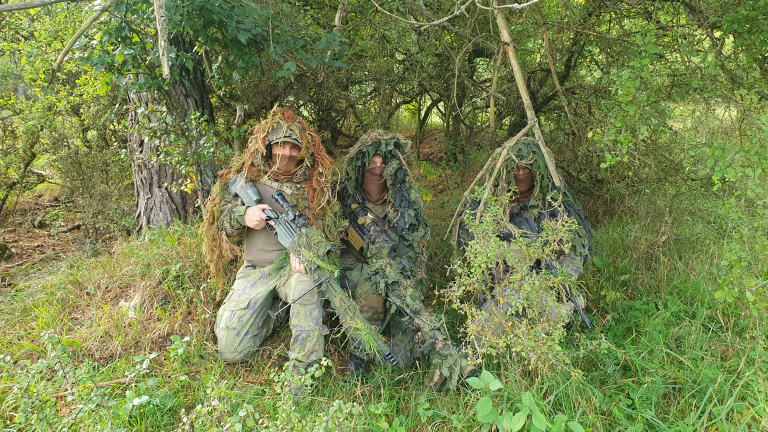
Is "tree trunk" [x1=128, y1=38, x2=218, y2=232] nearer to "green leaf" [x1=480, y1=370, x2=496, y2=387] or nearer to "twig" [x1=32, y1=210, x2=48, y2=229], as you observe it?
"twig" [x1=32, y1=210, x2=48, y2=229]

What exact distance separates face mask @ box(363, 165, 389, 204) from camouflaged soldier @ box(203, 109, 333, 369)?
39 cm

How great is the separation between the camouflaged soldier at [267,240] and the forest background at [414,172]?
0.26 metres

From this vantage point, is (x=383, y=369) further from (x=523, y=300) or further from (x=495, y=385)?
(x=523, y=300)

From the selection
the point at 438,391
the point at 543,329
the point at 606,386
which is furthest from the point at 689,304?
the point at 438,391

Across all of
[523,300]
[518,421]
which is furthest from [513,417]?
[523,300]

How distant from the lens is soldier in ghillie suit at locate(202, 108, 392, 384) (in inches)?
116

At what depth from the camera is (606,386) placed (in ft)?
9.02

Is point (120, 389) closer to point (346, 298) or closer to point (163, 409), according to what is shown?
point (163, 409)

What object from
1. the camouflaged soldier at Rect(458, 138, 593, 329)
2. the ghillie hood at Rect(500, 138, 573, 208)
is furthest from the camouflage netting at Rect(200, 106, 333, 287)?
the ghillie hood at Rect(500, 138, 573, 208)

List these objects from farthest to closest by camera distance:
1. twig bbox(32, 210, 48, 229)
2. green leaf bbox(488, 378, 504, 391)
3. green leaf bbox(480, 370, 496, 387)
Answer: twig bbox(32, 210, 48, 229), green leaf bbox(480, 370, 496, 387), green leaf bbox(488, 378, 504, 391)

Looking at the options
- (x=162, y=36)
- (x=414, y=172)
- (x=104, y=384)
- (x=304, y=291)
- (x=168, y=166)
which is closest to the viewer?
(x=162, y=36)

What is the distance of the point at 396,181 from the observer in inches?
143

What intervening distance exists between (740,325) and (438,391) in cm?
234

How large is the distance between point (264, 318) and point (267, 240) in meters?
0.61
